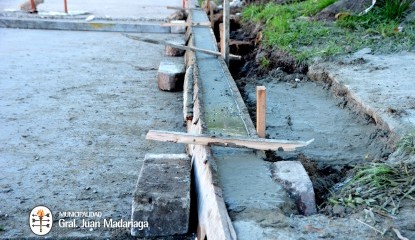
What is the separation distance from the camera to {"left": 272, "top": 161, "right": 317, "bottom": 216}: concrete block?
127 inches

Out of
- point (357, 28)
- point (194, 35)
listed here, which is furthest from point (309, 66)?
point (194, 35)

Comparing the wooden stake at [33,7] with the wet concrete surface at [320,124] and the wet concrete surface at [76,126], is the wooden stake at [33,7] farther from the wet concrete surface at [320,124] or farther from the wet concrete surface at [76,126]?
the wet concrete surface at [320,124]

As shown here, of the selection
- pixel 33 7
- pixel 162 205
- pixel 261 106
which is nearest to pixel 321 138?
pixel 261 106

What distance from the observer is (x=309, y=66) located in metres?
6.37

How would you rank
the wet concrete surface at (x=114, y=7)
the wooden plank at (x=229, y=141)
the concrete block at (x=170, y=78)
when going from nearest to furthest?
the wooden plank at (x=229, y=141)
the concrete block at (x=170, y=78)
the wet concrete surface at (x=114, y=7)

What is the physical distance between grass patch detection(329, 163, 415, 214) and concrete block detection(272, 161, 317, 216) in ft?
0.45

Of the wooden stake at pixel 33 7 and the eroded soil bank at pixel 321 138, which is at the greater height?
the wooden stake at pixel 33 7

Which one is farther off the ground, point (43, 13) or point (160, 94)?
point (43, 13)

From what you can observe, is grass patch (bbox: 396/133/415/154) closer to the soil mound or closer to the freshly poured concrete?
the freshly poured concrete

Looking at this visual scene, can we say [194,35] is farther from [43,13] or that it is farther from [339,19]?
[43,13]

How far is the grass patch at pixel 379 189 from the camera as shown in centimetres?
300

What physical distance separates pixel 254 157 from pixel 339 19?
4.99 m
